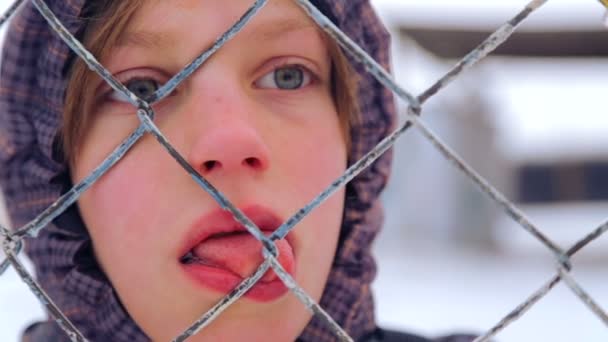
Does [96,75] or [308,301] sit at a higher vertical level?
[96,75]

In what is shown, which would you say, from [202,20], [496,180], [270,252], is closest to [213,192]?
[270,252]

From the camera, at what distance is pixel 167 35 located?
0.68 meters

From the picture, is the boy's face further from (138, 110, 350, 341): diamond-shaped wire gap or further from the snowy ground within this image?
the snowy ground

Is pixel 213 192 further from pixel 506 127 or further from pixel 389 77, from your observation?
pixel 506 127

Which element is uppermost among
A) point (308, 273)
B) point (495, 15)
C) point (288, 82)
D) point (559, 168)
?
point (495, 15)

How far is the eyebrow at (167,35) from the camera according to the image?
0.68 meters

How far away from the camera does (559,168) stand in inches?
188

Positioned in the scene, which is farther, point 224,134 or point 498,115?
point 498,115

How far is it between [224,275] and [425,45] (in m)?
3.01

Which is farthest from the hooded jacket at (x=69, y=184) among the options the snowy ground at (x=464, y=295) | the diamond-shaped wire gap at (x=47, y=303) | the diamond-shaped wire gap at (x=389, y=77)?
the snowy ground at (x=464, y=295)

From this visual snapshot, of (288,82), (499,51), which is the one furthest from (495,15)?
(288,82)

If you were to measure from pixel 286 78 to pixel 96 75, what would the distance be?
0.51ft

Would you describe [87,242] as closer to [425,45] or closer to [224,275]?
[224,275]

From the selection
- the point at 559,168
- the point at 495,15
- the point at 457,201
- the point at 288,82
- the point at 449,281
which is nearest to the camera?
the point at 288,82
